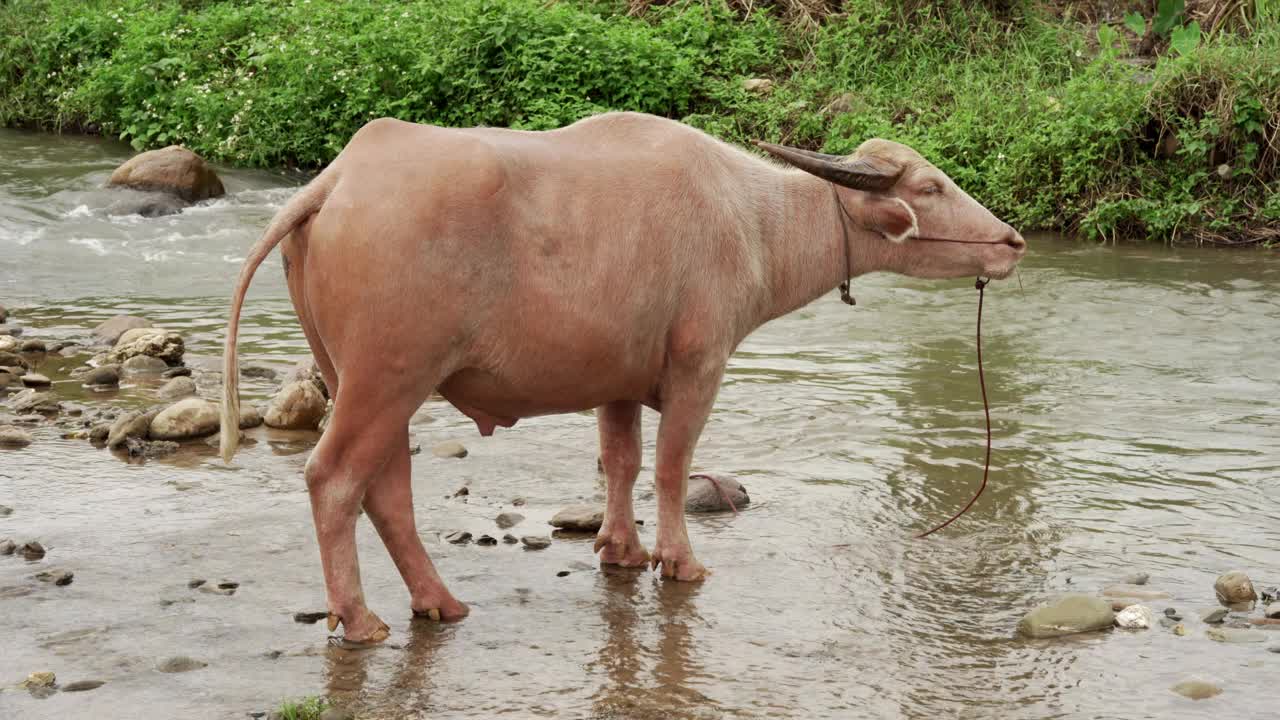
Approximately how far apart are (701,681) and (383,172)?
194 cm

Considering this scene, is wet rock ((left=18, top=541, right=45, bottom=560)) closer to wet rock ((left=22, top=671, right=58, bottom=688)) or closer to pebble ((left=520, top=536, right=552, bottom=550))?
wet rock ((left=22, top=671, right=58, bottom=688))

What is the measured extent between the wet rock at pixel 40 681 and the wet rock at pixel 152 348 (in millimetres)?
4453

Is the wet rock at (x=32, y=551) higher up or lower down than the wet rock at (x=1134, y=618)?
higher up

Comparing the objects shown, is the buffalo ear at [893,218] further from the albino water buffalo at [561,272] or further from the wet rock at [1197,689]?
the wet rock at [1197,689]

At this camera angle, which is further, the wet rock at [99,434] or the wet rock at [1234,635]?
the wet rock at [99,434]

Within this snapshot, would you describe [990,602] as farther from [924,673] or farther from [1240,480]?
[1240,480]

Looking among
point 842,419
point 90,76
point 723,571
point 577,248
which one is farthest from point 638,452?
point 90,76

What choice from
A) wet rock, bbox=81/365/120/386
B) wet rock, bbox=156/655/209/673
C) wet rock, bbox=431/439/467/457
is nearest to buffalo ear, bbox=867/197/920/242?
wet rock, bbox=431/439/467/457

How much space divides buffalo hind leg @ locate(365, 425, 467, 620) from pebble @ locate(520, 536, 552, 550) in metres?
0.78

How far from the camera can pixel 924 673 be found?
189 inches

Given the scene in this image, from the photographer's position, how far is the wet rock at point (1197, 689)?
4.60 m

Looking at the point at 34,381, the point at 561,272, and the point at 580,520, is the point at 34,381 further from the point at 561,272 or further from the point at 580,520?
the point at 561,272

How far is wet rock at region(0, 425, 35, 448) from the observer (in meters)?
7.10

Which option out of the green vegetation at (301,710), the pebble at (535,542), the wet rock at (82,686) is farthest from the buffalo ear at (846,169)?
the wet rock at (82,686)
